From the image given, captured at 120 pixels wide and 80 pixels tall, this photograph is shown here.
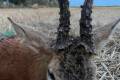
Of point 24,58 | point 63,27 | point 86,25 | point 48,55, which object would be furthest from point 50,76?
point 24,58

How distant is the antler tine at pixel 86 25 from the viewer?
18.5 ft

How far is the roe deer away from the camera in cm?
616

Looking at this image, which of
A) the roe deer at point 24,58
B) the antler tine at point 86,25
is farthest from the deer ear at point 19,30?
the antler tine at point 86,25

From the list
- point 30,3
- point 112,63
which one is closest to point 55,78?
point 112,63

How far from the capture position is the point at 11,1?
1277 inches

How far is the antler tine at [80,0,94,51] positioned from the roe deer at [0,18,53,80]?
578 millimetres

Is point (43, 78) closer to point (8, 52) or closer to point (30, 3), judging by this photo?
point (8, 52)

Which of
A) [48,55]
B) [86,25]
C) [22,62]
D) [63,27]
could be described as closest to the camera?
[86,25]

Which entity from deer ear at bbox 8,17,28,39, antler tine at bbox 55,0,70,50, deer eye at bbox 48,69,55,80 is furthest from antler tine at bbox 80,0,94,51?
deer ear at bbox 8,17,28,39

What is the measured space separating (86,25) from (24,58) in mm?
1317

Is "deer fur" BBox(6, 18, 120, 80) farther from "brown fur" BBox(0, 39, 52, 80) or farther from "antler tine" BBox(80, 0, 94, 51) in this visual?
"antler tine" BBox(80, 0, 94, 51)

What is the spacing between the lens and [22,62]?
259 inches

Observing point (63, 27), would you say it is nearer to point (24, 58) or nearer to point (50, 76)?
point (50, 76)

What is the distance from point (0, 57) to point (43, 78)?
0.91 metres
